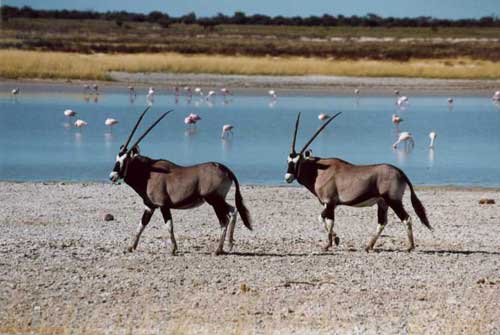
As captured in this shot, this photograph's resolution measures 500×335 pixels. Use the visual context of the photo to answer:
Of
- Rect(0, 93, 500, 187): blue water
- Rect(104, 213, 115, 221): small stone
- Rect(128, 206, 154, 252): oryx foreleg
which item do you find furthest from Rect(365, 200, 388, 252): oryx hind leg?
Rect(0, 93, 500, 187): blue water

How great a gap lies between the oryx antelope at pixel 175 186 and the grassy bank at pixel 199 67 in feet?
122

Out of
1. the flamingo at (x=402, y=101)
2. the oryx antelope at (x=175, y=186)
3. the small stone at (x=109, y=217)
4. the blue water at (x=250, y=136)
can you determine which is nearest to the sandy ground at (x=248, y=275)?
the small stone at (x=109, y=217)

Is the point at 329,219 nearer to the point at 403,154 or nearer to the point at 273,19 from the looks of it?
the point at 403,154

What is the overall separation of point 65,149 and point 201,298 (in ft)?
50.2

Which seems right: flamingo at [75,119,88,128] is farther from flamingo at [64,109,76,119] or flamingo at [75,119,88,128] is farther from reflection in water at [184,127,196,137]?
reflection in water at [184,127,196,137]

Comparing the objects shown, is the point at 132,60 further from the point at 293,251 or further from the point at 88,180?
the point at 293,251

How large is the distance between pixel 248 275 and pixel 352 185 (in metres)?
1.87

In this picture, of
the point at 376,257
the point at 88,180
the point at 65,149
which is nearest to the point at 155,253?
the point at 376,257

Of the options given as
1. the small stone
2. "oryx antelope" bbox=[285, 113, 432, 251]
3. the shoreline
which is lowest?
the shoreline

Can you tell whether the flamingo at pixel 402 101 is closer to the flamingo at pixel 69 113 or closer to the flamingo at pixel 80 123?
the flamingo at pixel 69 113

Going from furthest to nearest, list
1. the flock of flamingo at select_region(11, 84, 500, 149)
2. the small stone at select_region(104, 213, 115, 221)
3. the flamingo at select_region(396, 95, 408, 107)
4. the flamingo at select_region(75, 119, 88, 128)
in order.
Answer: the flamingo at select_region(396, 95, 408, 107), the flamingo at select_region(75, 119, 88, 128), the flock of flamingo at select_region(11, 84, 500, 149), the small stone at select_region(104, 213, 115, 221)

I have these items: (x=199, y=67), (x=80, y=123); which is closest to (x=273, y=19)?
(x=199, y=67)

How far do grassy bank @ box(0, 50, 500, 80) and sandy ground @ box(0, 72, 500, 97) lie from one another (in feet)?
3.29

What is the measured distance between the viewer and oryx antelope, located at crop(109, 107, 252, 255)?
11.8m
